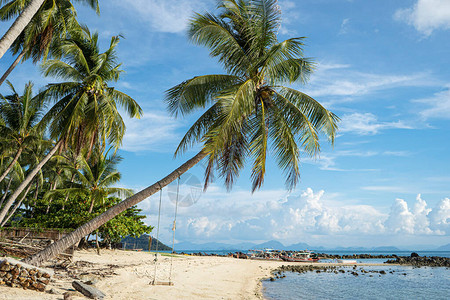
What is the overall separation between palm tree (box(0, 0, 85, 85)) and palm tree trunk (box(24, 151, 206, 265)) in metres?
7.95

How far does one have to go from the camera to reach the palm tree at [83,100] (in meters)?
14.8

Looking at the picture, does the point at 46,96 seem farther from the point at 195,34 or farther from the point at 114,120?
the point at 195,34

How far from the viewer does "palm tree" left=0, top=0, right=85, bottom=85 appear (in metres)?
13.6

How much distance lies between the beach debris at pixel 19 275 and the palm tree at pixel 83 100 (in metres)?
6.26

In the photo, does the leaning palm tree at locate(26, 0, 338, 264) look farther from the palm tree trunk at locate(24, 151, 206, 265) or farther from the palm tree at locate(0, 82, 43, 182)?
the palm tree at locate(0, 82, 43, 182)

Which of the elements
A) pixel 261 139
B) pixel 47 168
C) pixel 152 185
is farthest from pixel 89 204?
pixel 261 139

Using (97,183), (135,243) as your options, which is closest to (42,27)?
(97,183)

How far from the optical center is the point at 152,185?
10352 millimetres

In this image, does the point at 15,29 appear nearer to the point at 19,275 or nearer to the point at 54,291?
the point at 19,275

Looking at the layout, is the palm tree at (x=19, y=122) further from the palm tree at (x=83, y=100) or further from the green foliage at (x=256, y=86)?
the green foliage at (x=256, y=86)

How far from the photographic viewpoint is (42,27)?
44.7 feet

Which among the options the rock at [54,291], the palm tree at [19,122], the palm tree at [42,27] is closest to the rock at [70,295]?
the rock at [54,291]

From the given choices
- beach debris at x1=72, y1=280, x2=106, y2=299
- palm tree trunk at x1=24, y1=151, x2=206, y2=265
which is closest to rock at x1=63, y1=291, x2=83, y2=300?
beach debris at x1=72, y1=280, x2=106, y2=299

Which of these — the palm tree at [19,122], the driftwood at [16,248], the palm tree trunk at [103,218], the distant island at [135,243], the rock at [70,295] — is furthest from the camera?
the distant island at [135,243]
